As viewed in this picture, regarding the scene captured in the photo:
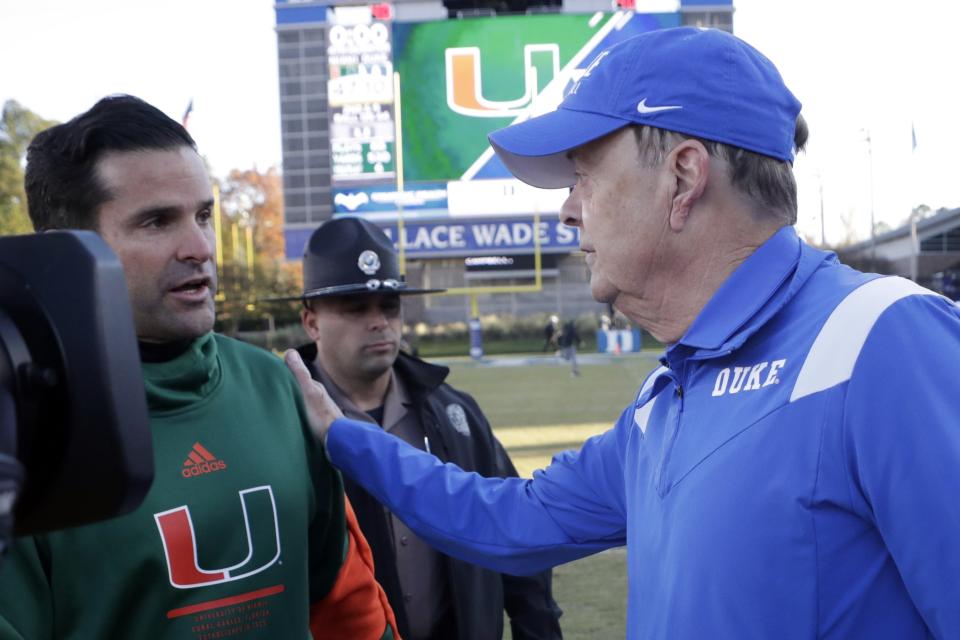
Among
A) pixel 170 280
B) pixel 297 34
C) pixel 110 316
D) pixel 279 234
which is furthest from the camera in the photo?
pixel 279 234

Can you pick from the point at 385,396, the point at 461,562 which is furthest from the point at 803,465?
the point at 385,396

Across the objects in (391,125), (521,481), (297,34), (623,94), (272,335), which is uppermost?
(297,34)

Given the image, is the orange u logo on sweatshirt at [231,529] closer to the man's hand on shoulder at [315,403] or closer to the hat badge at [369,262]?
the man's hand on shoulder at [315,403]

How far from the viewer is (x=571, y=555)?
2.15m

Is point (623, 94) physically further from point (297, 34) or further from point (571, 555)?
point (297, 34)

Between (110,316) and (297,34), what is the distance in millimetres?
43384

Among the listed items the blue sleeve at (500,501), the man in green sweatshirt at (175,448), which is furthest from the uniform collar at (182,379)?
the blue sleeve at (500,501)

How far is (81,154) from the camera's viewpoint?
1.84 m

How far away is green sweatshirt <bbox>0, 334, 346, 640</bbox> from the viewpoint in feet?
5.36

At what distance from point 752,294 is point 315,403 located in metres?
1.07

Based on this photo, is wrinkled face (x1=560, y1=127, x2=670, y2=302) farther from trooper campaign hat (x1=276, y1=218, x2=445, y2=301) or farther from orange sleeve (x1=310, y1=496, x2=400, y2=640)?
trooper campaign hat (x1=276, y1=218, x2=445, y2=301)

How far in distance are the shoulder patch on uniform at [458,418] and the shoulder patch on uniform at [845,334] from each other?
6.86 feet

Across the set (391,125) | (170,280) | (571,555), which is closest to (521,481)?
(571,555)

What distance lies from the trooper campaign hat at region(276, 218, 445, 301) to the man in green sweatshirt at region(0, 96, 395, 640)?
139 centimetres
